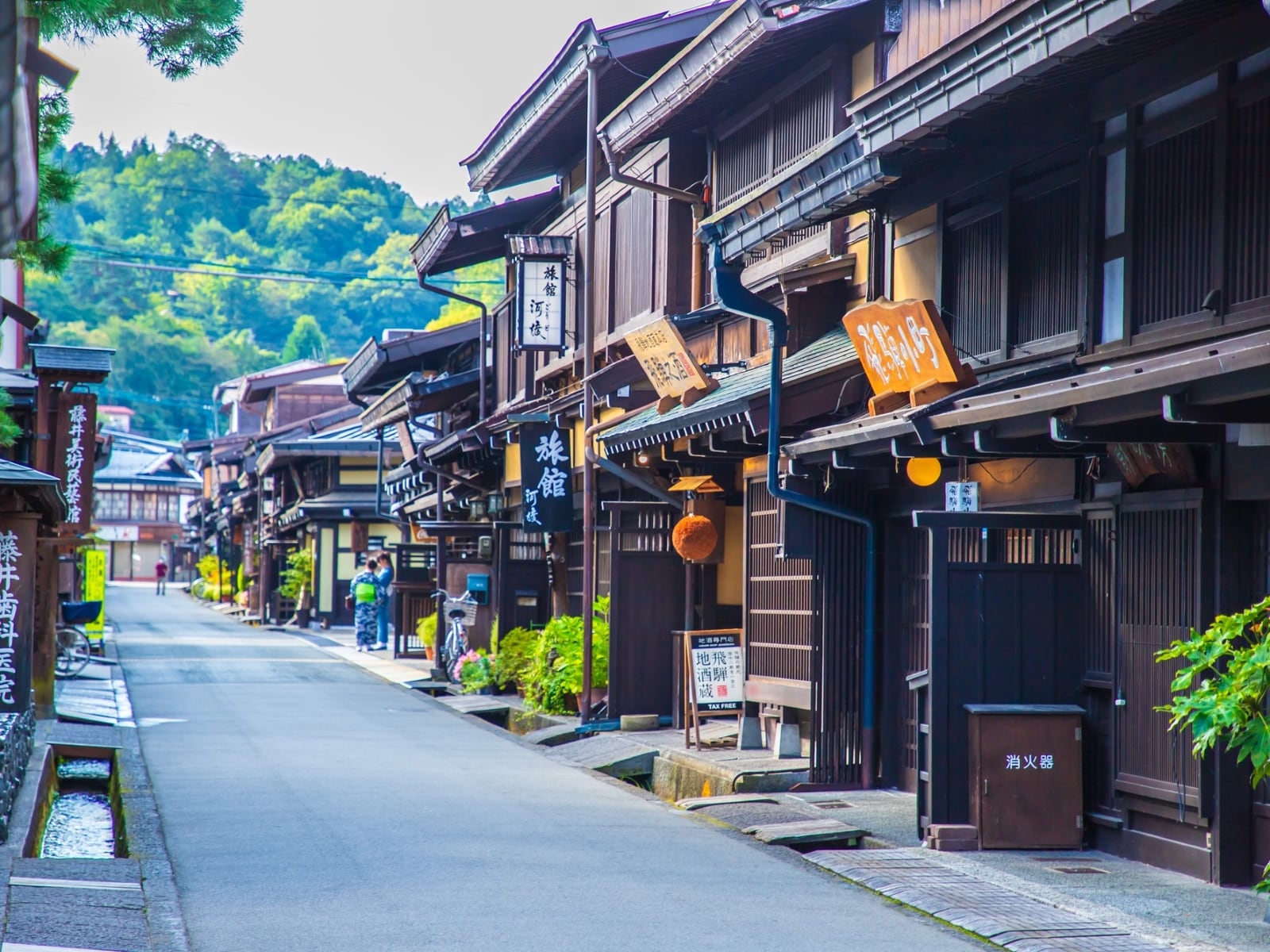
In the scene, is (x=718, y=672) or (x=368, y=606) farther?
(x=368, y=606)

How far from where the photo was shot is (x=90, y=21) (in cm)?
757

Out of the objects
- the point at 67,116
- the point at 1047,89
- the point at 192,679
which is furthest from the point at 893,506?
the point at 192,679

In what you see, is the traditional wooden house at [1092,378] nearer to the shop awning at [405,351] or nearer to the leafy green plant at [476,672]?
the leafy green plant at [476,672]

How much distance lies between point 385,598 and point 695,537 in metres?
21.9

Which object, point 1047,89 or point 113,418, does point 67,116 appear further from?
point 113,418

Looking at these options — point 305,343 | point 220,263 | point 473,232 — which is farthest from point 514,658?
point 220,263

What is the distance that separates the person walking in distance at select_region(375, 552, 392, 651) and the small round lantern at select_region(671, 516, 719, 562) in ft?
68.1

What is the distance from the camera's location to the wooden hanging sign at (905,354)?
11.4 metres

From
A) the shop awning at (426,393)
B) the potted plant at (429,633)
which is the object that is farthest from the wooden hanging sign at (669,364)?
the potted plant at (429,633)

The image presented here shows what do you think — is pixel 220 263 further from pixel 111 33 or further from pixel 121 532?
pixel 111 33

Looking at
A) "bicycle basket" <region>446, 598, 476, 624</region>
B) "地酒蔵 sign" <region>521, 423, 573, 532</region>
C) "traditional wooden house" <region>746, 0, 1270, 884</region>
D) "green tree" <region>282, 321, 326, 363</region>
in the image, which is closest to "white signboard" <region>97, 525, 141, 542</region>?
"green tree" <region>282, 321, 326, 363</region>

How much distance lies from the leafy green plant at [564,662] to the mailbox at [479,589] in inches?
171

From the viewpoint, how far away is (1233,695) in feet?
26.3

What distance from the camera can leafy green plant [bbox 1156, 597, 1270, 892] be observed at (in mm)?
7953
